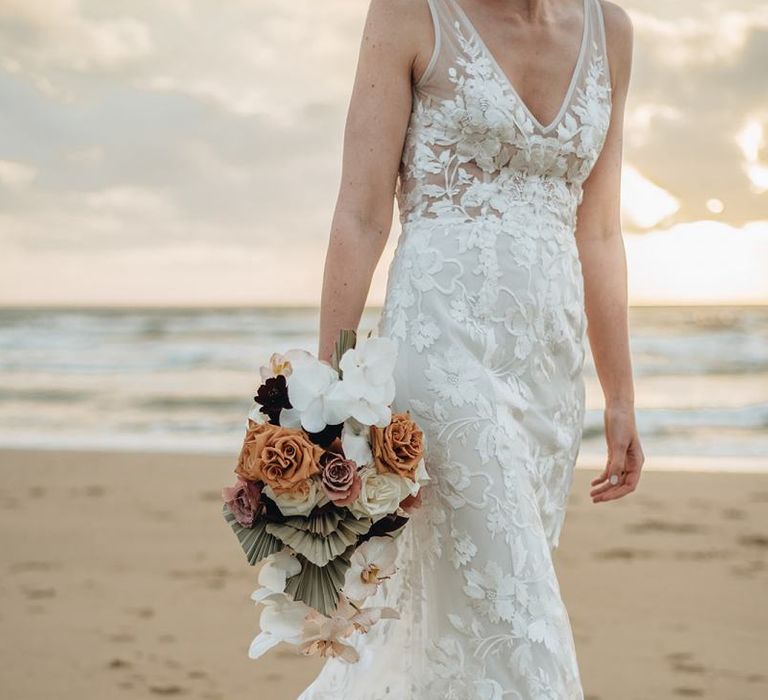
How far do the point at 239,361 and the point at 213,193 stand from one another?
7015 millimetres

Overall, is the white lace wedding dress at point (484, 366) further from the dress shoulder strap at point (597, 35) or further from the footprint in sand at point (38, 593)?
the footprint in sand at point (38, 593)

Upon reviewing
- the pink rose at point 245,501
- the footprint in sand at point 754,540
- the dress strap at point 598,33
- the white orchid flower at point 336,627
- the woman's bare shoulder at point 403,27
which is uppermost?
the dress strap at point 598,33

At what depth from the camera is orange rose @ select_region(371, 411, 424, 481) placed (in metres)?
2.16

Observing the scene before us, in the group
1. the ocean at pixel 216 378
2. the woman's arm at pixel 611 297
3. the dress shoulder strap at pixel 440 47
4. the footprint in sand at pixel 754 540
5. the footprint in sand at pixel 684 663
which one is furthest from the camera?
the ocean at pixel 216 378

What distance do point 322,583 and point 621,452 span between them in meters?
1.06

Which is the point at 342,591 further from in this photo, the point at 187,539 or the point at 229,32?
the point at 229,32

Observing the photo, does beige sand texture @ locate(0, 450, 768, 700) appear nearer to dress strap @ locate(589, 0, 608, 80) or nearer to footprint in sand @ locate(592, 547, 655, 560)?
footprint in sand @ locate(592, 547, 655, 560)

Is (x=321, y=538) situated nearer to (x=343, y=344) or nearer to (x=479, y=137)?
(x=343, y=344)

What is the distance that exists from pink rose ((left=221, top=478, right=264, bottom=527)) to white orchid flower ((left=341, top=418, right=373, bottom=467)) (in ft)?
0.61

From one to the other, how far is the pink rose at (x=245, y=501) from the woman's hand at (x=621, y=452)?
1091 mm

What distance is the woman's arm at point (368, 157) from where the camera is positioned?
245 cm

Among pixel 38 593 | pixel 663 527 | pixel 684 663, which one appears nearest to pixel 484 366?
pixel 684 663

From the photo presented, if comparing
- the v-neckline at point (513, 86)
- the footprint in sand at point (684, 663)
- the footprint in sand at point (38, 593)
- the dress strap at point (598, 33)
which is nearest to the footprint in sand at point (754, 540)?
the footprint in sand at point (684, 663)

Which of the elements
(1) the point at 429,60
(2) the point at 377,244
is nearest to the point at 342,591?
(2) the point at 377,244
